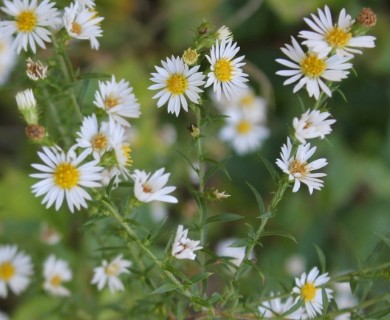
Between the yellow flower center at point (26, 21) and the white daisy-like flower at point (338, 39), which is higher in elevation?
the yellow flower center at point (26, 21)

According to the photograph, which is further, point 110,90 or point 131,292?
point 131,292

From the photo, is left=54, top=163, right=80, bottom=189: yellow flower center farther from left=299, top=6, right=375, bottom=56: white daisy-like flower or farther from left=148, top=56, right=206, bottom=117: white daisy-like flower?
left=299, top=6, right=375, bottom=56: white daisy-like flower

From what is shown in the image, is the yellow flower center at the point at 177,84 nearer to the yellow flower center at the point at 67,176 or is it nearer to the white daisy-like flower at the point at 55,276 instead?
the yellow flower center at the point at 67,176

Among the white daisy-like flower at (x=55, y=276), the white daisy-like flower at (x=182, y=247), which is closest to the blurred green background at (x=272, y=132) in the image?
the white daisy-like flower at (x=55, y=276)

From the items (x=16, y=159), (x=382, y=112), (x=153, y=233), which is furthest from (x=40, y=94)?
(x=382, y=112)

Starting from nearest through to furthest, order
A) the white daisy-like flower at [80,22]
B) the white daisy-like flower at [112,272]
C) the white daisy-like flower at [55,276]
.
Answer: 1. the white daisy-like flower at [80,22]
2. the white daisy-like flower at [112,272]
3. the white daisy-like flower at [55,276]

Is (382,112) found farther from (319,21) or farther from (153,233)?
(153,233)
